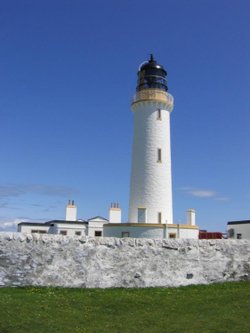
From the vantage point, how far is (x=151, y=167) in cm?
2548

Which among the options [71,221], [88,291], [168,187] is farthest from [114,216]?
[88,291]

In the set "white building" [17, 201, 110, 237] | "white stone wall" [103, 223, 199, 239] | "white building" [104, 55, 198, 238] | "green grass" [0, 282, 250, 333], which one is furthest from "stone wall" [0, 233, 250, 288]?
"white building" [17, 201, 110, 237]

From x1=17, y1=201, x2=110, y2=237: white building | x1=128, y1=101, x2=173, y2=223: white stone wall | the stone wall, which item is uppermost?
x1=128, y1=101, x2=173, y2=223: white stone wall

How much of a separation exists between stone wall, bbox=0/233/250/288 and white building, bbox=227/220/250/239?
13269 millimetres

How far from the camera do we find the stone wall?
14.5 m

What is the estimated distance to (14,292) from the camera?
13.4 meters

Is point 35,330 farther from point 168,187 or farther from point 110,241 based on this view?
point 168,187

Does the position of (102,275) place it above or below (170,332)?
above

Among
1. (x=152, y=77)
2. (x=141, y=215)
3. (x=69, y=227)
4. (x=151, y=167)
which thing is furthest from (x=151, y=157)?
(x=69, y=227)

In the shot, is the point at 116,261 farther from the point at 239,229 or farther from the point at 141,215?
the point at 239,229

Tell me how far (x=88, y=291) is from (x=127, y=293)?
1.39 meters

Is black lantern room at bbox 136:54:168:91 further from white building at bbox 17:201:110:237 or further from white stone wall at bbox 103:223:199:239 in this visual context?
white building at bbox 17:201:110:237

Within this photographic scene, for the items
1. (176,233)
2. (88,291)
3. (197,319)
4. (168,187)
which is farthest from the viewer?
(168,187)

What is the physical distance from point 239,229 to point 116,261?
17.7m
